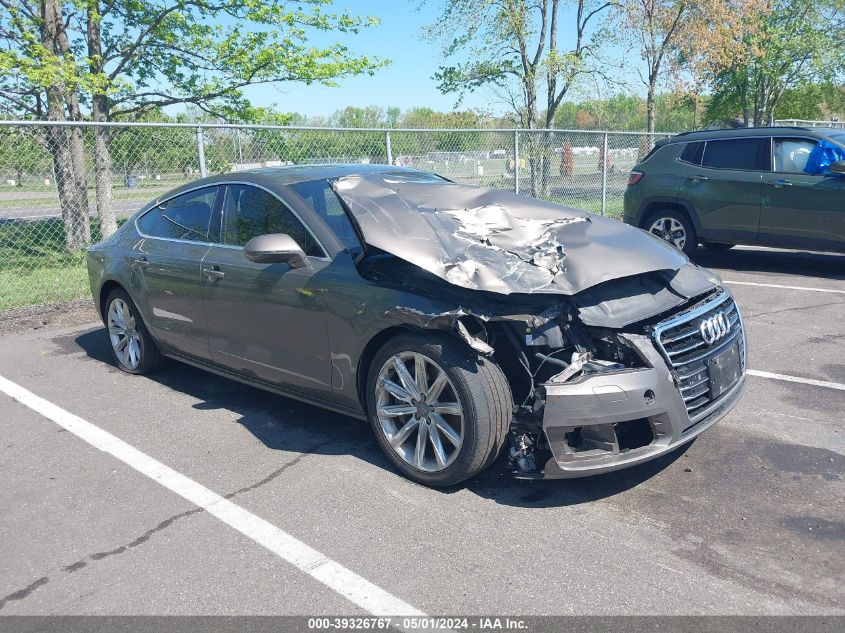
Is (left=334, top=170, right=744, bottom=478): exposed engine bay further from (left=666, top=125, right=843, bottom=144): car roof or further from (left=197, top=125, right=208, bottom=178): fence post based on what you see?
(left=666, top=125, right=843, bottom=144): car roof

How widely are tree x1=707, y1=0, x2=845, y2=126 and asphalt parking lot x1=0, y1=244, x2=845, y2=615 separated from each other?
2182 cm

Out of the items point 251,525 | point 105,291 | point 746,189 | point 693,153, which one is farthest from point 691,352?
point 693,153

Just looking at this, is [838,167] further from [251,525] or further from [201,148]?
[251,525]

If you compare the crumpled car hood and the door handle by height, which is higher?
the crumpled car hood

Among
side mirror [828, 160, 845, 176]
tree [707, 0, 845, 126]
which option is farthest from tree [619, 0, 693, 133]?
side mirror [828, 160, 845, 176]

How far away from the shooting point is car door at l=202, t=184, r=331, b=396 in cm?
403

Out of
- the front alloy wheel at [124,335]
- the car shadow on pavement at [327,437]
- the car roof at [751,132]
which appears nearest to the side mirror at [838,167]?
the car roof at [751,132]

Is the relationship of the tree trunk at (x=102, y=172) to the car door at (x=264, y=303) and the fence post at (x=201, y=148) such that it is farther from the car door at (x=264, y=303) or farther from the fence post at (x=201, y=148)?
the car door at (x=264, y=303)

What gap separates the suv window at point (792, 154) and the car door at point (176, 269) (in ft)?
23.6

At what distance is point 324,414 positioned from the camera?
15.5 feet

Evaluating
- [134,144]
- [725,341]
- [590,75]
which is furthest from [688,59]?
[725,341]

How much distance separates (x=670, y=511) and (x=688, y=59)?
20873mm

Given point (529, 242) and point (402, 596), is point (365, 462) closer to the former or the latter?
point (402, 596)

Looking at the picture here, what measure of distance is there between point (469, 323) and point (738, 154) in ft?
24.0
